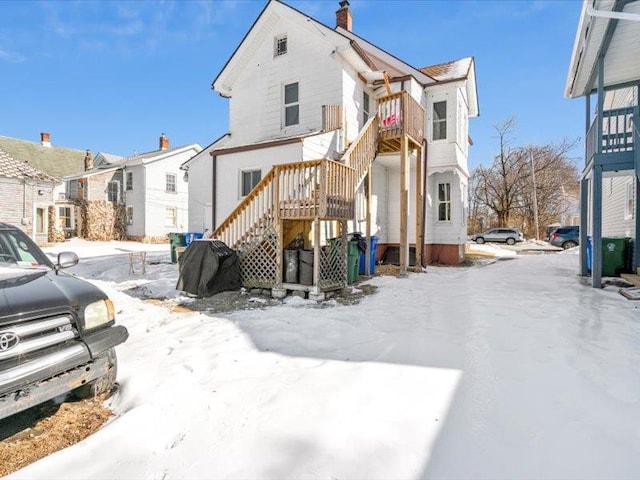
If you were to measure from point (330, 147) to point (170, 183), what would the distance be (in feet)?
72.0

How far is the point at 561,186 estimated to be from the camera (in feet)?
122

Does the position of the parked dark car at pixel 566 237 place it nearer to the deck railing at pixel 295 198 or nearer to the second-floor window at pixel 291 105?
the second-floor window at pixel 291 105

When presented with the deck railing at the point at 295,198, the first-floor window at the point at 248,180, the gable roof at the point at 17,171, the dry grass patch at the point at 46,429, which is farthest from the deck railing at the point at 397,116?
the gable roof at the point at 17,171

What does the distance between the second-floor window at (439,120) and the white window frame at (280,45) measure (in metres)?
6.17

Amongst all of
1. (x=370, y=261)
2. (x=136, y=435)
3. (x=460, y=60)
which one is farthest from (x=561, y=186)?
(x=136, y=435)

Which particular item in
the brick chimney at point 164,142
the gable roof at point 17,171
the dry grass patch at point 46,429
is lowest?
the dry grass patch at point 46,429

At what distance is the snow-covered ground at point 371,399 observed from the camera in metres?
2.27

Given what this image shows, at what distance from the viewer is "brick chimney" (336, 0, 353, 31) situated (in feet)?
A: 51.8

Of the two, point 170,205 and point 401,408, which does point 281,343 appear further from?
point 170,205

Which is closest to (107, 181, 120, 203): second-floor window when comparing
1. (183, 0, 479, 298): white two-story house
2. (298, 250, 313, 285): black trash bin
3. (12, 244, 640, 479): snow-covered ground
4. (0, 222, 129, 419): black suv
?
(183, 0, 479, 298): white two-story house

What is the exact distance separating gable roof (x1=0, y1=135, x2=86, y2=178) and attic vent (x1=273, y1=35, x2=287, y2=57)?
29.5 m

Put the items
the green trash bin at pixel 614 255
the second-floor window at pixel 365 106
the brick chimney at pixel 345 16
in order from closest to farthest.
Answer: the green trash bin at pixel 614 255, the second-floor window at pixel 365 106, the brick chimney at pixel 345 16

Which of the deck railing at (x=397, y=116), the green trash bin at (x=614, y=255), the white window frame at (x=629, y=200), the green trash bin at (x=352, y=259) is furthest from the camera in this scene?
the white window frame at (x=629, y=200)

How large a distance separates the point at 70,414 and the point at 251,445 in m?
1.70
